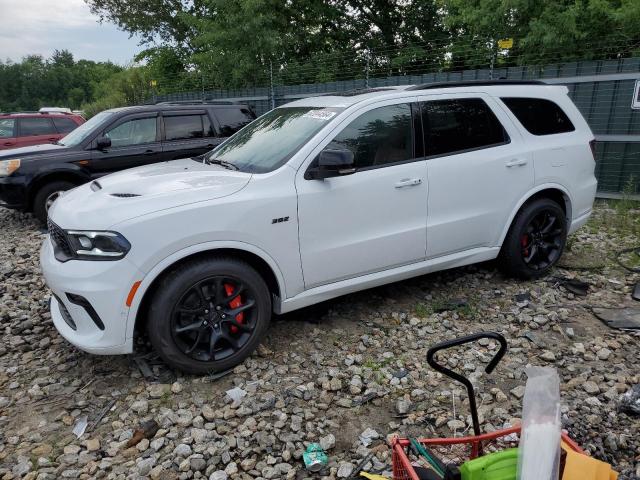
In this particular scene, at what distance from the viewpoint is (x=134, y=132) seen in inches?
294

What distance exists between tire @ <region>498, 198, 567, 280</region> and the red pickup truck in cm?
1058

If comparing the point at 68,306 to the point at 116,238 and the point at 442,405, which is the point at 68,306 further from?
the point at 442,405

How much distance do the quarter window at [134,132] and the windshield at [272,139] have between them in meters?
3.82

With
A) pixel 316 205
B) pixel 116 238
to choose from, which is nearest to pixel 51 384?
pixel 116 238

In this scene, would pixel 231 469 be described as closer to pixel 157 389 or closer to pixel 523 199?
pixel 157 389

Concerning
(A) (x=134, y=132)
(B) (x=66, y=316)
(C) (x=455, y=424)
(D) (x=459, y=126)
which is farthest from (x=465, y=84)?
(A) (x=134, y=132)

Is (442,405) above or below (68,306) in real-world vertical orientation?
below

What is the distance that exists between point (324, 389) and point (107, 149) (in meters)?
5.84

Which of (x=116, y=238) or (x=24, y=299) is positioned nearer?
(x=116, y=238)

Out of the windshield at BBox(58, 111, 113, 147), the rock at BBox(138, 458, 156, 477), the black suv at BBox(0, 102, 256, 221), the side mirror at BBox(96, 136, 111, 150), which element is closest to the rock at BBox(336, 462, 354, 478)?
the rock at BBox(138, 458, 156, 477)

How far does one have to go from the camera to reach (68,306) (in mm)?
2984

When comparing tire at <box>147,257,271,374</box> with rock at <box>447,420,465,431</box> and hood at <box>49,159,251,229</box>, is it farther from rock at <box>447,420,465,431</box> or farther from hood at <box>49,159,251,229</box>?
rock at <box>447,420,465,431</box>

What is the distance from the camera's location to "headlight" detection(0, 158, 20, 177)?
6949mm

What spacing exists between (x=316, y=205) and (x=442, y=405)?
1.53 m
